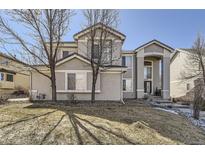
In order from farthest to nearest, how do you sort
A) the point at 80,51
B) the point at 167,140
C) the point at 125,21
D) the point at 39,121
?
the point at 80,51
the point at 125,21
the point at 39,121
the point at 167,140

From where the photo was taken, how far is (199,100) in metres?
15.0

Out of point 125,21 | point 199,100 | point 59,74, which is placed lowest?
point 199,100

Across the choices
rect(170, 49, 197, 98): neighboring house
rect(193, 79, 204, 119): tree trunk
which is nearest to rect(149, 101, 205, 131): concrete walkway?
rect(193, 79, 204, 119): tree trunk

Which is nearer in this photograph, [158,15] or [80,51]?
[158,15]

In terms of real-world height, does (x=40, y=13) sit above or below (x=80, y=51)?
above

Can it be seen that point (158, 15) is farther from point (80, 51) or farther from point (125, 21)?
point (80, 51)

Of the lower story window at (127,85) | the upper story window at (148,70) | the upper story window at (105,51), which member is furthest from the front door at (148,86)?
the upper story window at (105,51)

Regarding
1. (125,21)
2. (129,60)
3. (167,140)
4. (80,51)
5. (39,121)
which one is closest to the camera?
(167,140)

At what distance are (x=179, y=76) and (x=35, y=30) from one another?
67.8ft

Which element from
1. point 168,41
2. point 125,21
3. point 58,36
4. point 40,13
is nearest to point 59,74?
point 58,36

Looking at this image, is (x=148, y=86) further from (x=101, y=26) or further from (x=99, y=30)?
(x=101, y=26)

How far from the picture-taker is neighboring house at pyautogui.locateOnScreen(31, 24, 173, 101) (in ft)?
56.5

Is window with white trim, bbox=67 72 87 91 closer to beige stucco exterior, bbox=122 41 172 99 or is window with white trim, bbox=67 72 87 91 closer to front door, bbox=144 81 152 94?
beige stucco exterior, bbox=122 41 172 99

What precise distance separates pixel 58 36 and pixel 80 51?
4739 millimetres
